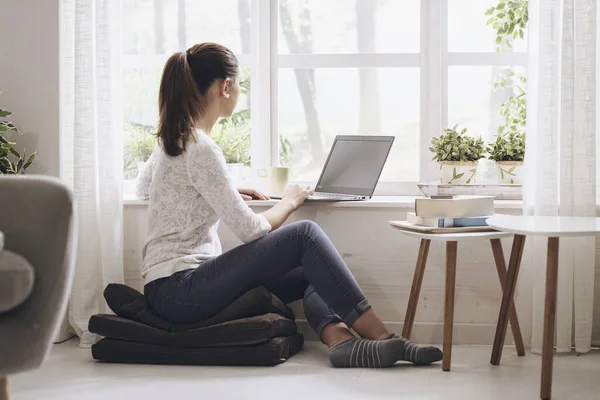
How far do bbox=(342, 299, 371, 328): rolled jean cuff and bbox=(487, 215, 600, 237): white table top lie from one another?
0.48m

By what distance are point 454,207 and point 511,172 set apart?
629 millimetres

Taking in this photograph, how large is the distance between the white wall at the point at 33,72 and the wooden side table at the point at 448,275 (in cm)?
132

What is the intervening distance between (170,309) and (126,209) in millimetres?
595

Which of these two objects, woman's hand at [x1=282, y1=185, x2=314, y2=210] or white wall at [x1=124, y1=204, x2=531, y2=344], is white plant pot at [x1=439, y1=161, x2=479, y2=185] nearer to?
white wall at [x1=124, y1=204, x2=531, y2=344]

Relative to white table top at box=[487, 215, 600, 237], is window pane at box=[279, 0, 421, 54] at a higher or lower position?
higher

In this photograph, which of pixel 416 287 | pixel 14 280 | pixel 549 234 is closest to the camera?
pixel 14 280

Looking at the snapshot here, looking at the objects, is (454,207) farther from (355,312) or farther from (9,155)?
(9,155)

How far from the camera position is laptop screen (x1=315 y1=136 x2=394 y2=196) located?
3.00m

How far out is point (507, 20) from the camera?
325 cm

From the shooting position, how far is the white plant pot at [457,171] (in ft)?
10.1

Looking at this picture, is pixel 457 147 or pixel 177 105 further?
pixel 457 147

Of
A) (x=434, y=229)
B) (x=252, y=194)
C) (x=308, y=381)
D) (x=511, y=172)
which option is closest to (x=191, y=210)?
(x=252, y=194)

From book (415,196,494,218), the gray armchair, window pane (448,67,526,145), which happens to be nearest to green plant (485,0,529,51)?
window pane (448,67,526,145)

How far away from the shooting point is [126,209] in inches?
121
